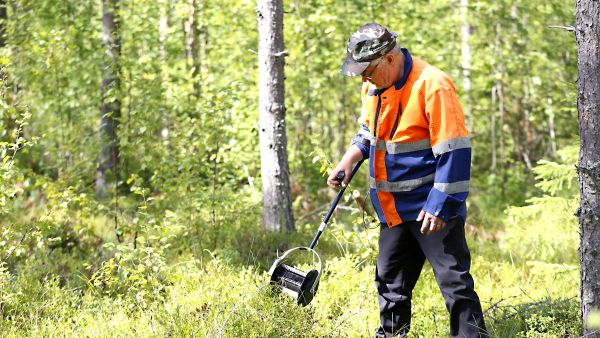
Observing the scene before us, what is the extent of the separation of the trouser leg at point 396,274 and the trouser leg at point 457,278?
293 millimetres

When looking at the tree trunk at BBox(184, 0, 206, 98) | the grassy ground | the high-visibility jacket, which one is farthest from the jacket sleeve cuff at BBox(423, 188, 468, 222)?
the tree trunk at BBox(184, 0, 206, 98)

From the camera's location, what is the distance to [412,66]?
3.58 m

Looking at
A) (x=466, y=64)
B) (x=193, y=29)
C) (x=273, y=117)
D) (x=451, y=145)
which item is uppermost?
(x=193, y=29)

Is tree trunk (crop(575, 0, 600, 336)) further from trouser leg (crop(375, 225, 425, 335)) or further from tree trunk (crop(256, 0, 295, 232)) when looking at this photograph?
tree trunk (crop(256, 0, 295, 232))

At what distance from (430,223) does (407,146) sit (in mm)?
456

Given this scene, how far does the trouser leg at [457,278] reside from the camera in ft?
11.6

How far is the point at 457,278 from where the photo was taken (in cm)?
351

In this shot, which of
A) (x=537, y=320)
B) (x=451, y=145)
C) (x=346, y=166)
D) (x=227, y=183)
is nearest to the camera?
(x=451, y=145)

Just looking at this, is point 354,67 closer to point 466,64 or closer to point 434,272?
point 434,272

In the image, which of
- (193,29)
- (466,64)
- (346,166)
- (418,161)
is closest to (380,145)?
(418,161)

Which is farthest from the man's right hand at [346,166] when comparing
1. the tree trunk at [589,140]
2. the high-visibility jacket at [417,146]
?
the tree trunk at [589,140]

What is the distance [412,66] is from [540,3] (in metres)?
8.32

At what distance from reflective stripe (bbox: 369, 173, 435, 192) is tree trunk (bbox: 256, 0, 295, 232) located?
2.91 m

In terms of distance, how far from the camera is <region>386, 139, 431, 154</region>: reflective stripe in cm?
354
